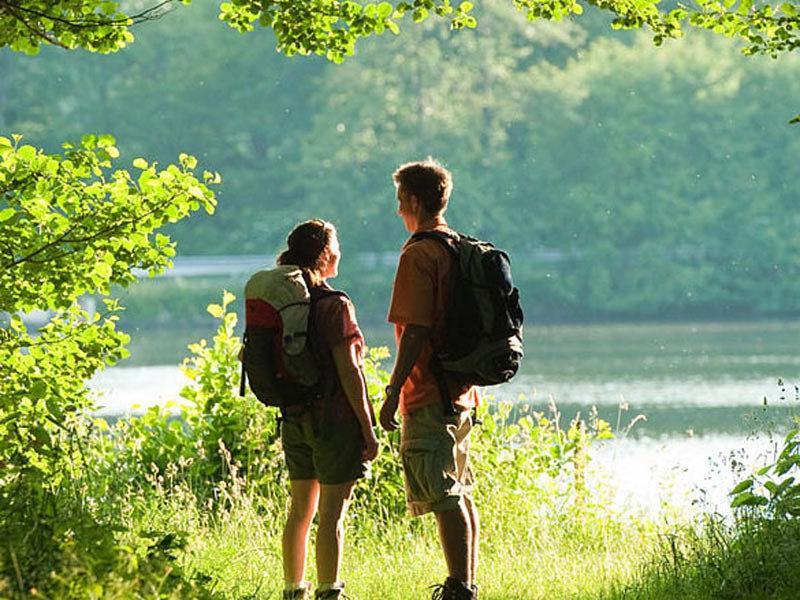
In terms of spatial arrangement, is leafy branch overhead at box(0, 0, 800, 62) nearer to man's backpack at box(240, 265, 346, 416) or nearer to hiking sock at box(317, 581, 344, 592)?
man's backpack at box(240, 265, 346, 416)

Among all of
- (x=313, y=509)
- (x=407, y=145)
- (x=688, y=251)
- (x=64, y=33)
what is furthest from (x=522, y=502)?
A: (x=407, y=145)

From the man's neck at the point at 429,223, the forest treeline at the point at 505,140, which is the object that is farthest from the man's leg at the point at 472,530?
the forest treeline at the point at 505,140

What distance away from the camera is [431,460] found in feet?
15.8

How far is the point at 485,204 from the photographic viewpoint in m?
46.2

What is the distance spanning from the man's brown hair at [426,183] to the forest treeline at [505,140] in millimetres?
39209

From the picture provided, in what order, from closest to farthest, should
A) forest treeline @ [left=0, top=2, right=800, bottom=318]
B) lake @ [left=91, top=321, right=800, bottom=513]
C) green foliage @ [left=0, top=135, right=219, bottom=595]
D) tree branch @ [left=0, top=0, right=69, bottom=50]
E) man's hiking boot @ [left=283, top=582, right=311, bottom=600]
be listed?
1. tree branch @ [left=0, top=0, right=69, bottom=50]
2. man's hiking boot @ [left=283, top=582, right=311, bottom=600]
3. green foliage @ [left=0, top=135, right=219, bottom=595]
4. lake @ [left=91, top=321, right=800, bottom=513]
5. forest treeline @ [left=0, top=2, right=800, bottom=318]

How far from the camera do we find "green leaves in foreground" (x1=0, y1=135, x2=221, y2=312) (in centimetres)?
532

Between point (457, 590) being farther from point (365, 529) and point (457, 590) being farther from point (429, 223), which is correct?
point (365, 529)

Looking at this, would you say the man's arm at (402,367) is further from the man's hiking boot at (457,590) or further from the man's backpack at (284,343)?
the man's hiking boot at (457,590)

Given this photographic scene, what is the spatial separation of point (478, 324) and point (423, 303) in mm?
193

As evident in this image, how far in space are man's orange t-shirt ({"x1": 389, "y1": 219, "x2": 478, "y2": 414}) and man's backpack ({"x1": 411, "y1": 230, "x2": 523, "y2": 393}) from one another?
0.03 metres

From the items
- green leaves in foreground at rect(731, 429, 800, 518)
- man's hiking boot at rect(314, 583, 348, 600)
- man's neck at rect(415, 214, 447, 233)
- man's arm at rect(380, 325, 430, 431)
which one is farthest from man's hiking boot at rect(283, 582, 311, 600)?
green leaves in foreground at rect(731, 429, 800, 518)

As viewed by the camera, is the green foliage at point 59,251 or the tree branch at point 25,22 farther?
the green foliage at point 59,251

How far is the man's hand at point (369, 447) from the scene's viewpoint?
189 inches
